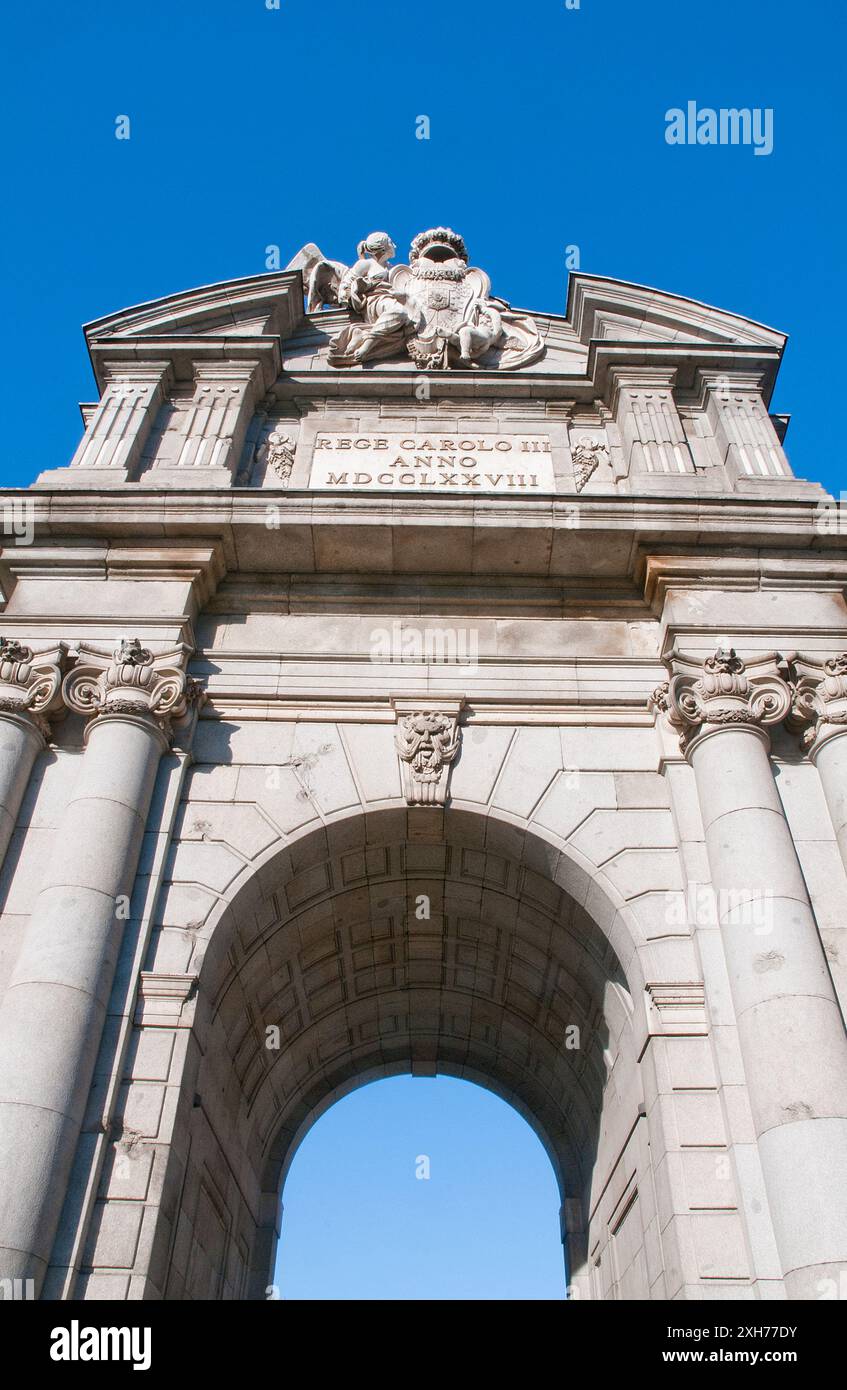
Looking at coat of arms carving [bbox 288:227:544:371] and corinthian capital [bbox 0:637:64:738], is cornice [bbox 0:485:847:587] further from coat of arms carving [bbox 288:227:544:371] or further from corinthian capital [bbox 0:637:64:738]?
coat of arms carving [bbox 288:227:544:371]

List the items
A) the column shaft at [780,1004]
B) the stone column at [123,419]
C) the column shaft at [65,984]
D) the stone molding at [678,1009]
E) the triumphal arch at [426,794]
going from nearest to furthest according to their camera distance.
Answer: the column shaft at [780,1004]
the column shaft at [65,984]
the triumphal arch at [426,794]
the stone molding at [678,1009]
the stone column at [123,419]

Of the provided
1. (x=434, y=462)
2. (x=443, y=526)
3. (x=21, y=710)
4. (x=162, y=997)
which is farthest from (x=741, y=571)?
(x=21, y=710)

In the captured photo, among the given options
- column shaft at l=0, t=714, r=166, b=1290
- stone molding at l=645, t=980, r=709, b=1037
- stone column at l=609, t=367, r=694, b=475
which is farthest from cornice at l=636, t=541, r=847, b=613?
column shaft at l=0, t=714, r=166, b=1290

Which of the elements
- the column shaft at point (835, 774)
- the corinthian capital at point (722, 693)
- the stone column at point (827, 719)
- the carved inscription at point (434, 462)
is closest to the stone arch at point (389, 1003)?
the corinthian capital at point (722, 693)

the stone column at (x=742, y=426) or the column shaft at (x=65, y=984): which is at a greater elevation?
the stone column at (x=742, y=426)

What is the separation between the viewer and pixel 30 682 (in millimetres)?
11180

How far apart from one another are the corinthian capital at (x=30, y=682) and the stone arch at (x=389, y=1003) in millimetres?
2997

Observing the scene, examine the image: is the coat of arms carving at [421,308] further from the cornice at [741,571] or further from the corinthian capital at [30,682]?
the corinthian capital at [30,682]

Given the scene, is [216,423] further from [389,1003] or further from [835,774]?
[835,774]

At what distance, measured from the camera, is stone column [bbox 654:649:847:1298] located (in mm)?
7867

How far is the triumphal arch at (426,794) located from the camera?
8.83 meters

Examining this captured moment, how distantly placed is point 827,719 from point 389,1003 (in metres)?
7.64
